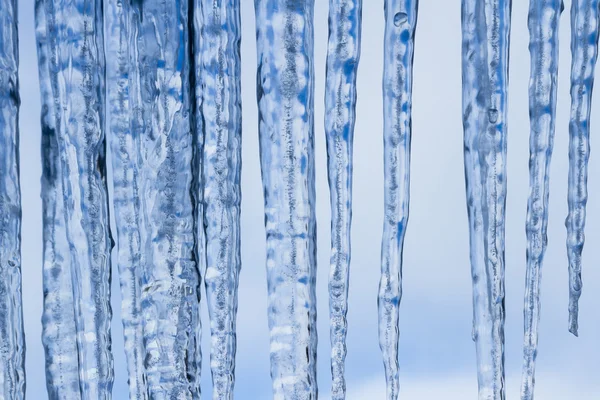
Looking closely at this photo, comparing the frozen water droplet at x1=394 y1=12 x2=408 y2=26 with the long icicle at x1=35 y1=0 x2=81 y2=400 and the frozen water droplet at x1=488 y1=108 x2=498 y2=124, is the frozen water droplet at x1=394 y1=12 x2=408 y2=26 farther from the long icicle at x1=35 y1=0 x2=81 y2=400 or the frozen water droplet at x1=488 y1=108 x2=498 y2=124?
the long icicle at x1=35 y1=0 x2=81 y2=400

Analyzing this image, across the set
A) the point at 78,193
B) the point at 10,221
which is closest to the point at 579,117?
the point at 78,193

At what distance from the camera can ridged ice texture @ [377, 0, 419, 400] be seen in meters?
1.09

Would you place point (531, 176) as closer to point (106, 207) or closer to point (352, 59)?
point (352, 59)

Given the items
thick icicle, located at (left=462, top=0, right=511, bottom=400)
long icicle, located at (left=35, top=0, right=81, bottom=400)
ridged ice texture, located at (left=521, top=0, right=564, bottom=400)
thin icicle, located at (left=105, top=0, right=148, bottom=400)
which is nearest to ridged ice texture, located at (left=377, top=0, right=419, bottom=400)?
thick icicle, located at (left=462, top=0, right=511, bottom=400)

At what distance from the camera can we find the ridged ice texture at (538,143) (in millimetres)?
1162

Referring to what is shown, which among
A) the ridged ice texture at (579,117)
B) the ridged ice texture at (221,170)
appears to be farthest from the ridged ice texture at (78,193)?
the ridged ice texture at (579,117)

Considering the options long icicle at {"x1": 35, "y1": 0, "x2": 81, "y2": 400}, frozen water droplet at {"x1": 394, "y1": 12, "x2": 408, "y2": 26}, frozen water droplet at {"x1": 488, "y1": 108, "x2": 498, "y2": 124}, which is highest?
frozen water droplet at {"x1": 394, "y1": 12, "x2": 408, "y2": 26}

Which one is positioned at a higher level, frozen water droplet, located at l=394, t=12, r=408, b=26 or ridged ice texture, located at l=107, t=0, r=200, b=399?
frozen water droplet, located at l=394, t=12, r=408, b=26

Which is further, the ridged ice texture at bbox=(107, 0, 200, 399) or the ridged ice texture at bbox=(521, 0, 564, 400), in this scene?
the ridged ice texture at bbox=(521, 0, 564, 400)

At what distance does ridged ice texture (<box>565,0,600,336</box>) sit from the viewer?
1.21 metres

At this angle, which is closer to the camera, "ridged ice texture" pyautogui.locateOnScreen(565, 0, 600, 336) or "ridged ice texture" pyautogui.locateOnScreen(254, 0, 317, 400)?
"ridged ice texture" pyautogui.locateOnScreen(254, 0, 317, 400)

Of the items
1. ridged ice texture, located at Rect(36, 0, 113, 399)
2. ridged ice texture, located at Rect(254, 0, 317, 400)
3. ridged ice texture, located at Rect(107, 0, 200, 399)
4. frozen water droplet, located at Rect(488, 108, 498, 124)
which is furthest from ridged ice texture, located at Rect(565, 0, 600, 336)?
ridged ice texture, located at Rect(36, 0, 113, 399)

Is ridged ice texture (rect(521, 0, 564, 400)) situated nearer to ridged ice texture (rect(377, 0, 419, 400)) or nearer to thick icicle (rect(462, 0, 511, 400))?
thick icicle (rect(462, 0, 511, 400))

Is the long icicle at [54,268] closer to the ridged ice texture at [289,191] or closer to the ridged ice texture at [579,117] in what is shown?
the ridged ice texture at [289,191]
